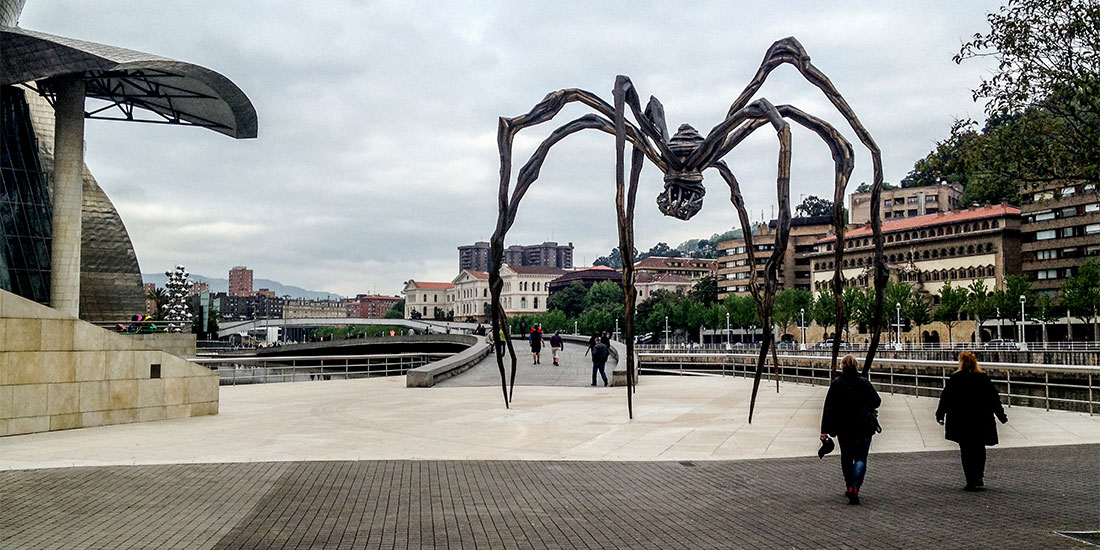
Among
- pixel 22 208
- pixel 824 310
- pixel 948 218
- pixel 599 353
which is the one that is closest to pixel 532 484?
pixel 599 353

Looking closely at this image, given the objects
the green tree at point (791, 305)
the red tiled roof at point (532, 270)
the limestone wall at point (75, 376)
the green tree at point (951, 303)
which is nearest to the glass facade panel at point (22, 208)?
the limestone wall at point (75, 376)

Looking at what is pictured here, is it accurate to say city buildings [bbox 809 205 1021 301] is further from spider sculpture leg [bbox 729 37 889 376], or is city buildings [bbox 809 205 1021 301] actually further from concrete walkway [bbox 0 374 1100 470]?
spider sculpture leg [bbox 729 37 889 376]

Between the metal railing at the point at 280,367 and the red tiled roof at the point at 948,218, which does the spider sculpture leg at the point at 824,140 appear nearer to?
the metal railing at the point at 280,367

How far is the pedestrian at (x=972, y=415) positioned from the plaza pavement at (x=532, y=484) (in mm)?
345

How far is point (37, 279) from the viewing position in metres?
47.9

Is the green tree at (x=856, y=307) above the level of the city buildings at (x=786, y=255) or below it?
below

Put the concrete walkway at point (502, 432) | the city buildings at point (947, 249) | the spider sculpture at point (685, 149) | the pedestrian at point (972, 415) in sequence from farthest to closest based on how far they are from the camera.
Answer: the city buildings at point (947, 249) < the spider sculpture at point (685, 149) < the concrete walkway at point (502, 432) < the pedestrian at point (972, 415)

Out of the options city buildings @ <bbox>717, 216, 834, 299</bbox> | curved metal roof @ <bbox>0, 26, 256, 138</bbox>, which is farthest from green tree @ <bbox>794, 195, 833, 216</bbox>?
curved metal roof @ <bbox>0, 26, 256, 138</bbox>

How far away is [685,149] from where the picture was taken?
1507 centimetres

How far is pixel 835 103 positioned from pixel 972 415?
6.56m

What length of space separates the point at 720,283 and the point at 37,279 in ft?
326

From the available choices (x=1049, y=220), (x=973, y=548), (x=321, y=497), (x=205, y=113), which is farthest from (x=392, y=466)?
(x=1049, y=220)

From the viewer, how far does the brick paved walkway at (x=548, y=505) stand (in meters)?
6.93

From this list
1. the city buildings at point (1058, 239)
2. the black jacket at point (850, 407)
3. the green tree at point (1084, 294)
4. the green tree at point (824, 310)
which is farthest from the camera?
the green tree at point (824, 310)
